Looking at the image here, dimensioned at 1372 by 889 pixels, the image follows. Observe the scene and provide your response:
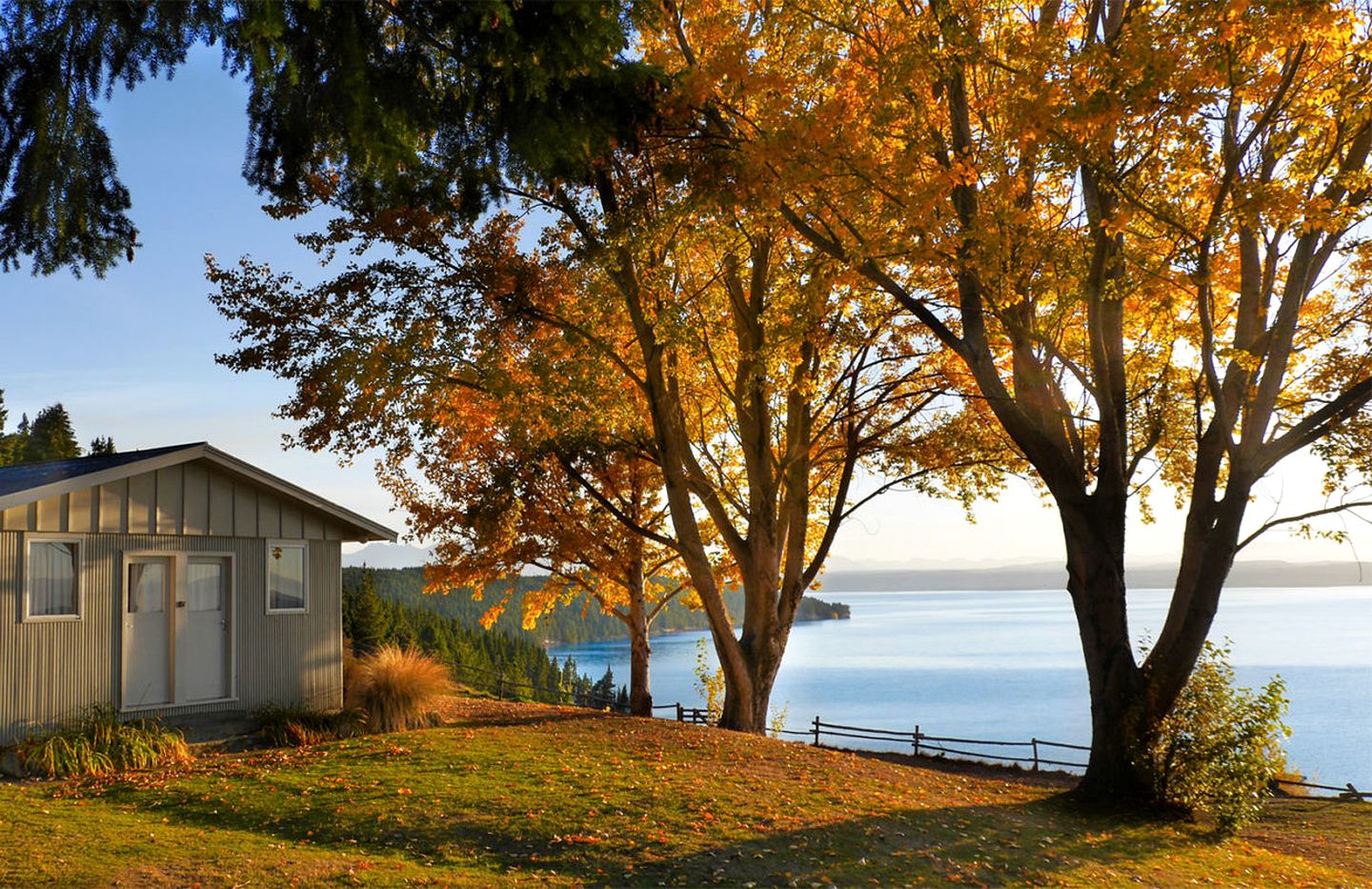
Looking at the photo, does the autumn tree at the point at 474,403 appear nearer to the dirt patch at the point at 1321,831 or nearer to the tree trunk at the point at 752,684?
the tree trunk at the point at 752,684

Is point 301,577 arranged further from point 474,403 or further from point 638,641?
point 638,641

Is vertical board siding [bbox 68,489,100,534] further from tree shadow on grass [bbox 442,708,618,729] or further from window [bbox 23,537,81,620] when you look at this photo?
tree shadow on grass [bbox 442,708,618,729]

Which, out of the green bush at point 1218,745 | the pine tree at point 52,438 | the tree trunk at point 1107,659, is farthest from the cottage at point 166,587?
the pine tree at point 52,438

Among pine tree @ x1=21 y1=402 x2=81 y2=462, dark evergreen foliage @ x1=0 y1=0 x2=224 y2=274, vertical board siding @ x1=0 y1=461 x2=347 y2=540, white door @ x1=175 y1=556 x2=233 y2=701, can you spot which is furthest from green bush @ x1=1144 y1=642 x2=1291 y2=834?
pine tree @ x1=21 y1=402 x2=81 y2=462

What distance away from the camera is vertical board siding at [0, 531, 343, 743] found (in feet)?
41.5

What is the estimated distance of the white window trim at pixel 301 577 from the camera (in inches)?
605

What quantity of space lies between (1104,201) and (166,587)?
13402 millimetres

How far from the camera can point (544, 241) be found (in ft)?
55.6

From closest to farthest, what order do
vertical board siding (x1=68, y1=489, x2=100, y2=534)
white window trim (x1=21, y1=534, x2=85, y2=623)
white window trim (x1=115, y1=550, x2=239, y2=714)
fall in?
white window trim (x1=21, y1=534, x2=85, y2=623), vertical board siding (x1=68, y1=489, x2=100, y2=534), white window trim (x1=115, y1=550, x2=239, y2=714)

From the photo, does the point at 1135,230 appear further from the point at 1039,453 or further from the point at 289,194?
the point at 289,194

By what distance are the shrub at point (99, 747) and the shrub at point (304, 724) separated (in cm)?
123

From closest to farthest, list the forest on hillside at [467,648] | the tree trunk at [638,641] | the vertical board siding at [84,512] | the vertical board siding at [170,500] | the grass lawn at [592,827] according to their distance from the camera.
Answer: the grass lawn at [592,827] < the vertical board siding at [84,512] < the vertical board siding at [170,500] < the tree trunk at [638,641] < the forest on hillside at [467,648]

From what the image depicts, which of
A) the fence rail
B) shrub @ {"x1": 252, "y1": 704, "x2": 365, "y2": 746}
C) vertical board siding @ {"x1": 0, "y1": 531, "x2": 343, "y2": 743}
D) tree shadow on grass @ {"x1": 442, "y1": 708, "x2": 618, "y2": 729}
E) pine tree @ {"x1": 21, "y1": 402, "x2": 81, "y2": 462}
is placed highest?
pine tree @ {"x1": 21, "y1": 402, "x2": 81, "y2": 462}

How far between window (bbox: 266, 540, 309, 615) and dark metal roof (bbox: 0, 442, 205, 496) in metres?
2.17
